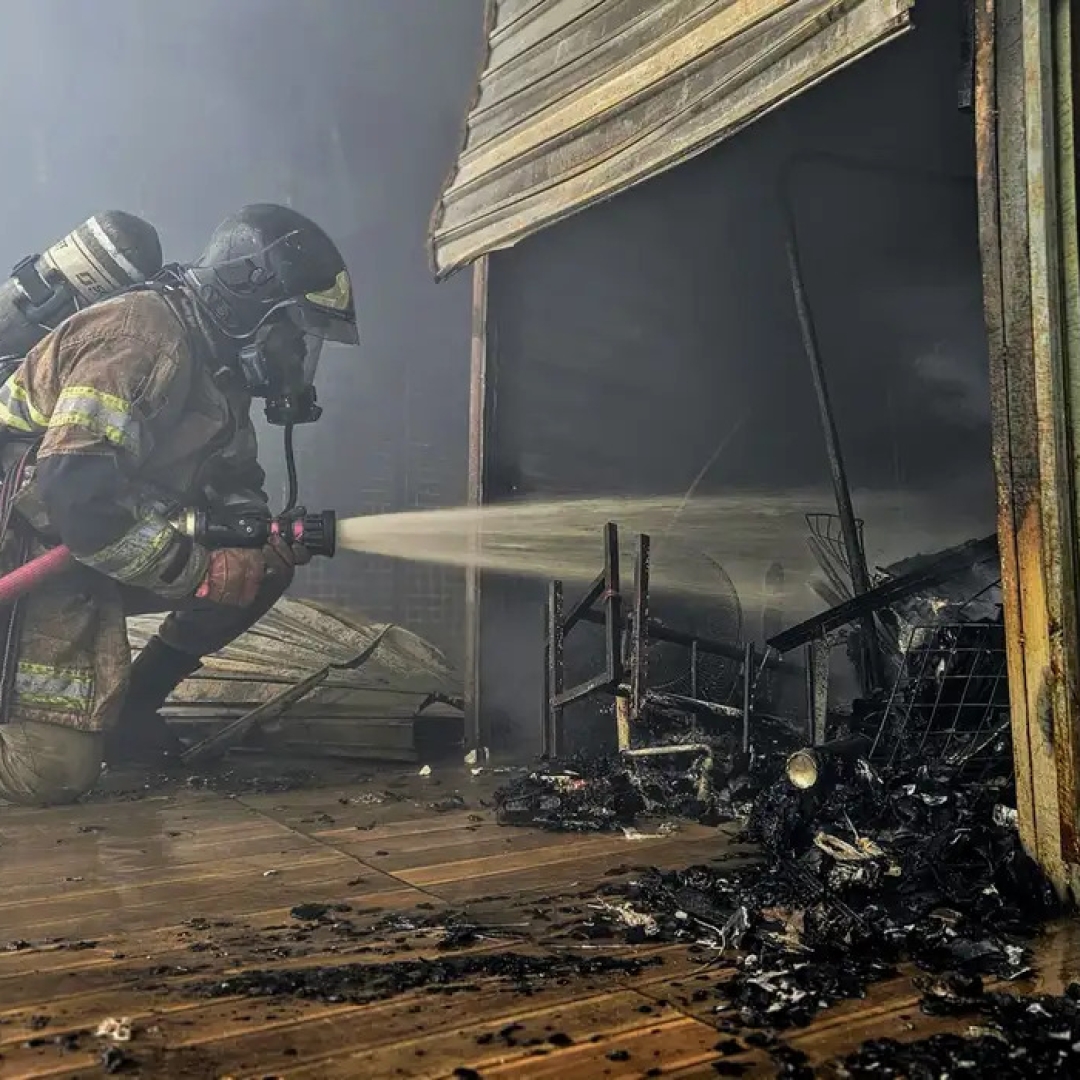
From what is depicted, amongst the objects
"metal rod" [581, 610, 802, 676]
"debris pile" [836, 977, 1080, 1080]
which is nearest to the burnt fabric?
"metal rod" [581, 610, 802, 676]

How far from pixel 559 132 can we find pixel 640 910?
3653 mm

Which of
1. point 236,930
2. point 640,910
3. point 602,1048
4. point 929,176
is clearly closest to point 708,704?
point 640,910

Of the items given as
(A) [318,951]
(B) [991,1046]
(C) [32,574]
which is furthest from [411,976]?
(C) [32,574]

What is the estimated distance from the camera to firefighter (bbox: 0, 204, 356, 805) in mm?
4266

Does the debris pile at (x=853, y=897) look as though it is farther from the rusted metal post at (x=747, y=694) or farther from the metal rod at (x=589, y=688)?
the metal rod at (x=589, y=688)

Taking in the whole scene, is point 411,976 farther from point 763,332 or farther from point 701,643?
point 763,332

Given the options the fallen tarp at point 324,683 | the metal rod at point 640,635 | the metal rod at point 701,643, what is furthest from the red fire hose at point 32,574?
the metal rod at point 640,635

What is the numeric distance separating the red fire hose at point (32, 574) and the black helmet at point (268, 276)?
4.57ft

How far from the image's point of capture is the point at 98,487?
423 centimetres

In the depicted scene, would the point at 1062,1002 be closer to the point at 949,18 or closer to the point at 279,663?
the point at 949,18

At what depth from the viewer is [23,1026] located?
1771 mm

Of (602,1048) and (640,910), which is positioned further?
(640,910)

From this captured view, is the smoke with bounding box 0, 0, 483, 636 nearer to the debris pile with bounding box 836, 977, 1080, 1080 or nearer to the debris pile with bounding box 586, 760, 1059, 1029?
the debris pile with bounding box 586, 760, 1059, 1029

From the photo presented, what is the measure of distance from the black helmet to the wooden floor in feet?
8.25
